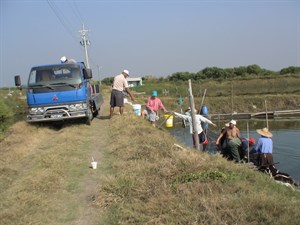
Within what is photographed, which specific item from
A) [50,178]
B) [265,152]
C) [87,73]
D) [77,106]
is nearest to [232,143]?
[265,152]

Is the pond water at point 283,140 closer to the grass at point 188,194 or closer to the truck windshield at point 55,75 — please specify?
the truck windshield at point 55,75

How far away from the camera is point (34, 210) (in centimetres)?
500

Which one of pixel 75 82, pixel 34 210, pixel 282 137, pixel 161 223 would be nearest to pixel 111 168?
pixel 34 210

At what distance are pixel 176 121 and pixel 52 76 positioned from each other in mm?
25955

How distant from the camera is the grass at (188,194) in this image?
4.29 m

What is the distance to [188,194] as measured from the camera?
4.90 meters

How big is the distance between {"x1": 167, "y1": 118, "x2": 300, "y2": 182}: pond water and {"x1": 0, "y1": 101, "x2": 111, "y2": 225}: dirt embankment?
17.8 feet

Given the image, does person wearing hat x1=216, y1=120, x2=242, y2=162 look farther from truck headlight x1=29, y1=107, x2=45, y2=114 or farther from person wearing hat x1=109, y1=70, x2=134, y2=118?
truck headlight x1=29, y1=107, x2=45, y2=114

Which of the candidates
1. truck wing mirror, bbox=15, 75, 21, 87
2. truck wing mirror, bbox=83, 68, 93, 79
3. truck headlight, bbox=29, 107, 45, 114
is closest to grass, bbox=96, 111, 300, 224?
truck headlight, bbox=29, 107, 45, 114

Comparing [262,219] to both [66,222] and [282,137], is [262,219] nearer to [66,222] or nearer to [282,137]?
[66,222]

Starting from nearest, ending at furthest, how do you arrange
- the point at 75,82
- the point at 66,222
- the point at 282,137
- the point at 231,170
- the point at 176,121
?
the point at 66,222, the point at 231,170, the point at 75,82, the point at 282,137, the point at 176,121

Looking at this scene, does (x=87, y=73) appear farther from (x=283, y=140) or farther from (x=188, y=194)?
(x=283, y=140)

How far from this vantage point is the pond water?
16191mm

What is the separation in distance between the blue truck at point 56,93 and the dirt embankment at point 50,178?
704 millimetres
